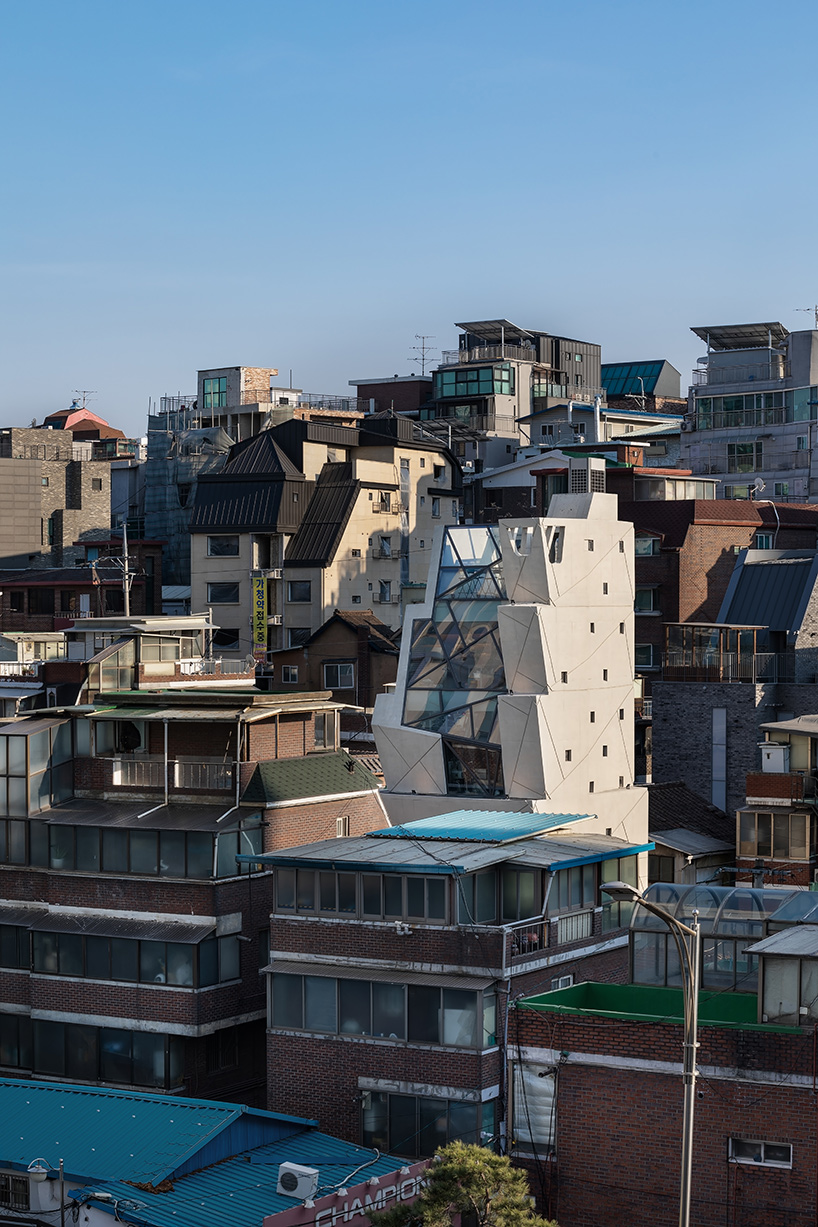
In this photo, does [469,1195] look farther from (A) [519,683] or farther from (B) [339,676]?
(B) [339,676]

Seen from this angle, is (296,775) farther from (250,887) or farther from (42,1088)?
(42,1088)

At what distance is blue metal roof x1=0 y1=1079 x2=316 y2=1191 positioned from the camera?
1451 inches

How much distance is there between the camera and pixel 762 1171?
31.4 meters

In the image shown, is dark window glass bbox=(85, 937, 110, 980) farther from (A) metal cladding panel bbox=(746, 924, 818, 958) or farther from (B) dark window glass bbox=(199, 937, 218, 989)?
(A) metal cladding panel bbox=(746, 924, 818, 958)

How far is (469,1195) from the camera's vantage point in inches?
1200

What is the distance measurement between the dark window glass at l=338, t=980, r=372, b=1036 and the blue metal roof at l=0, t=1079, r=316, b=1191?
8.08 feet

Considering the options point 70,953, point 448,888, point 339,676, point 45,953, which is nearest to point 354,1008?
point 448,888

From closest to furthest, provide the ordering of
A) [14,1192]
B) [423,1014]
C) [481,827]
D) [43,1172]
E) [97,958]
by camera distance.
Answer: [43,1172] → [14,1192] → [423,1014] → [481,827] → [97,958]

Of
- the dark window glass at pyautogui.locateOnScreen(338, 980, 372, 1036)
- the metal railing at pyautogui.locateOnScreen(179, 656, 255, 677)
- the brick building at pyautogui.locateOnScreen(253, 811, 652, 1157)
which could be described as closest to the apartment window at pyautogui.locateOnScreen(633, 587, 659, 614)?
the metal railing at pyautogui.locateOnScreen(179, 656, 255, 677)

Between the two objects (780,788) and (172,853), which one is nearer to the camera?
(172,853)

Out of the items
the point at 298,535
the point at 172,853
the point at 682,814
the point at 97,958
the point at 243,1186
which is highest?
the point at 298,535

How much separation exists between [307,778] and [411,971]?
39.3 ft

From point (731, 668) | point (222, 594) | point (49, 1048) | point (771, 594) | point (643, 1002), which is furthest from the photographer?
point (222, 594)

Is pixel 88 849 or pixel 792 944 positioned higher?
pixel 792 944
